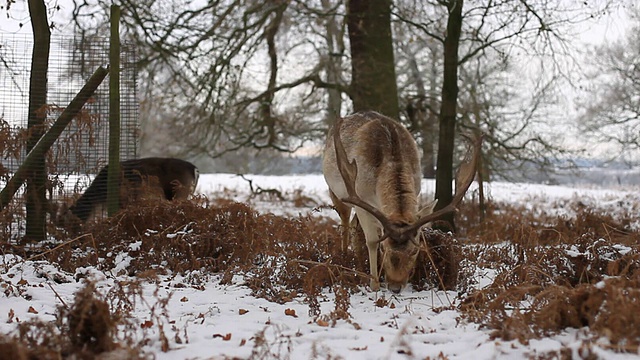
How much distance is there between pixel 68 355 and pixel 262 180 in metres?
21.3

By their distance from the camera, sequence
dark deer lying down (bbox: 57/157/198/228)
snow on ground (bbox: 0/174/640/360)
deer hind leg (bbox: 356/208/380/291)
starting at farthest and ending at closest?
dark deer lying down (bbox: 57/157/198/228) → deer hind leg (bbox: 356/208/380/291) → snow on ground (bbox: 0/174/640/360)

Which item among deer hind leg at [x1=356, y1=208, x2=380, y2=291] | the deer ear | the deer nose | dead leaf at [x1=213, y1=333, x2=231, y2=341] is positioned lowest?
dead leaf at [x1=213, y1=333, x2=231, y2=341]

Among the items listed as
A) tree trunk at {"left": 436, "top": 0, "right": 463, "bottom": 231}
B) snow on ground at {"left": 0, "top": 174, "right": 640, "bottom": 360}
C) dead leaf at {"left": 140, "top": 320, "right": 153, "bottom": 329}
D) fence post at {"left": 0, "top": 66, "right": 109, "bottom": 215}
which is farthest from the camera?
tree trunk at {"left": 436, "top": 0, "right": 463, "bottom": 231}

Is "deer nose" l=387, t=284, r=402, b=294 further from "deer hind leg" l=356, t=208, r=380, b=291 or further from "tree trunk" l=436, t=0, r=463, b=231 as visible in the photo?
"tree trunk" l=436, t=0, r=463, b=231

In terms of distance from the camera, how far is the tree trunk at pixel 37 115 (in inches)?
306

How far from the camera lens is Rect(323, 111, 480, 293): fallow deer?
556 cm

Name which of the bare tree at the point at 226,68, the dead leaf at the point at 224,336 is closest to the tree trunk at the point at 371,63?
the bare tree at the point at 226,68

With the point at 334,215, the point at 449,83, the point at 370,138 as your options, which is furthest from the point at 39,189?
the point at 334,215

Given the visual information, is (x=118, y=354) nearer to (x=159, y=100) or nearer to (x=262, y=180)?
(x=159, y=100)

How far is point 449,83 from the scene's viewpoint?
9.70 metres

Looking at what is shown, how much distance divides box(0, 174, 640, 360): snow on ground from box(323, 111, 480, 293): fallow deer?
0.44 m

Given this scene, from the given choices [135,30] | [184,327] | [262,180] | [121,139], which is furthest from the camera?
[262,180]

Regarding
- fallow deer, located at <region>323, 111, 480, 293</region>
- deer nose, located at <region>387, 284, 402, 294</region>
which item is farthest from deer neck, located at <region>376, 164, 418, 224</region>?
deer nose, located at <region>387, 284, 402, 294</region>

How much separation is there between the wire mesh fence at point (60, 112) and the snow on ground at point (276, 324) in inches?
56.8
